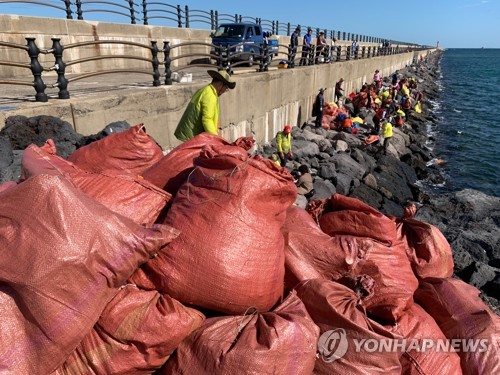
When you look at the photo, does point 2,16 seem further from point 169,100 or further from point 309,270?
point 309,270

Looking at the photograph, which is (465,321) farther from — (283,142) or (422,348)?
(283,142)

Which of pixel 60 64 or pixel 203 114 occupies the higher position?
pixel 60 64

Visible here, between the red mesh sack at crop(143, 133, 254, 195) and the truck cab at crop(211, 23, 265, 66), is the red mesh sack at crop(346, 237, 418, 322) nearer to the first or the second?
the red mesh sack at crop(143, 133, 254, 195)

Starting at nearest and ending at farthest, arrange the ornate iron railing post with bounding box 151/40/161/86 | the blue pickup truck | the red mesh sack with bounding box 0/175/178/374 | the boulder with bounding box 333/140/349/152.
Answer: the red mesh sack with bounding box 0/175/178/374, the ornate iron railing post with bounding box 151/40/161/86, the boulder with bounding box 333/140/349/152, the blue pickup truck

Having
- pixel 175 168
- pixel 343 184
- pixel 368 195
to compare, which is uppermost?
pixel 175 168

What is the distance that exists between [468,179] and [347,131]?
14.2ft

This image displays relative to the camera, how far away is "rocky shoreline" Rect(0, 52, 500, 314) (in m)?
3.89

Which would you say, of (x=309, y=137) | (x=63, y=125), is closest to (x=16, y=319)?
(x=63, y=125)

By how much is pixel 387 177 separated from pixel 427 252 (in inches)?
297

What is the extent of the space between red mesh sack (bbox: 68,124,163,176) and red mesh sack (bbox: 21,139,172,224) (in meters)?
0.43

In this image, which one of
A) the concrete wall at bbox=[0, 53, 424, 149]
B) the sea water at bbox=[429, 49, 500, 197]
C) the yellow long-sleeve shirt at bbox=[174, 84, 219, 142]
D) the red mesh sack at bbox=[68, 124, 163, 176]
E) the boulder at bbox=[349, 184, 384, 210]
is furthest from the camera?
the sea water at bbox=[429, 49, 500, 197]

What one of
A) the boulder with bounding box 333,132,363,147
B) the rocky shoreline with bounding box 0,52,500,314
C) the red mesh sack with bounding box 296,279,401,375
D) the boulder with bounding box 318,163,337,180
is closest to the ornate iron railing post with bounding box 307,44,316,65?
the rocky shoreline with bounding box 0,52,500,314

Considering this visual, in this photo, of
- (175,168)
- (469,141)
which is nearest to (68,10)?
(175,168)

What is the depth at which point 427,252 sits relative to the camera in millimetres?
2883
